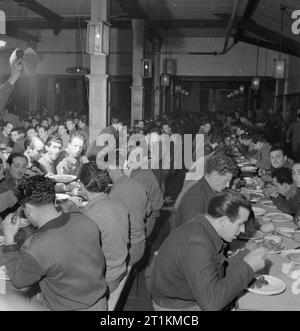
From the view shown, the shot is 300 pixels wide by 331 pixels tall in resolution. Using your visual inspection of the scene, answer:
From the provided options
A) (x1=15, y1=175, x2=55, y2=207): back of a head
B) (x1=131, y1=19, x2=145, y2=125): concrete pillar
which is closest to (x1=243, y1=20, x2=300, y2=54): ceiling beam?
(x1=131, y1=19, x2=145, y2=125): concrete pillar

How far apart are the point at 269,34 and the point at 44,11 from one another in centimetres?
708

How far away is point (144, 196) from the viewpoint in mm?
4219

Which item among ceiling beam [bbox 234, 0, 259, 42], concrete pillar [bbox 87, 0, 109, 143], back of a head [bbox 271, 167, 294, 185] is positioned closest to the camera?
back of a head [bbox 271, 167, 294, 185]

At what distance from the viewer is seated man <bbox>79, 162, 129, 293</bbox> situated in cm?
319

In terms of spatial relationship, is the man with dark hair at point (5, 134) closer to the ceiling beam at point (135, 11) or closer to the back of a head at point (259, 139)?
the ceiling beam at point (135, 11)

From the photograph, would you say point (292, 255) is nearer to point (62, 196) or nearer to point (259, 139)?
point (62, 196)

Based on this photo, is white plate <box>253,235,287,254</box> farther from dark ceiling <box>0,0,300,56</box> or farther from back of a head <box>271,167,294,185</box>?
dark ceiling <box>0,0,300,56</box>

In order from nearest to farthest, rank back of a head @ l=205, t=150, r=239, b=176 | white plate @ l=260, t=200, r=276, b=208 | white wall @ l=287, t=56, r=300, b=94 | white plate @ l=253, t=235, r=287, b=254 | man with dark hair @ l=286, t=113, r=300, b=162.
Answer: white plate @ l=253, t=235, r=287, b=254
back of a head @ l=205, t=150, r=239, b=176
white plate @ l=260, t=200, r=276, b=208
man with dark hair @ l=286, t=113, r=300, b=162
white wall @ l=287, t=56, r=300, b=94

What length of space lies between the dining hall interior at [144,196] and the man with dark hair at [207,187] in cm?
1

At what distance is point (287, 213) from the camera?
460 cm

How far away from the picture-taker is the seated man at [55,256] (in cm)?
230

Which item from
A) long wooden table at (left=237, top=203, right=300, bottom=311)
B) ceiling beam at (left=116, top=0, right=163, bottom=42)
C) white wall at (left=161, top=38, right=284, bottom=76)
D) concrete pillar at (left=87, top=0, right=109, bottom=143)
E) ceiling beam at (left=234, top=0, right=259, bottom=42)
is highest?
ceiling beam at (left=116, top=0, right=163, bottom=42)
